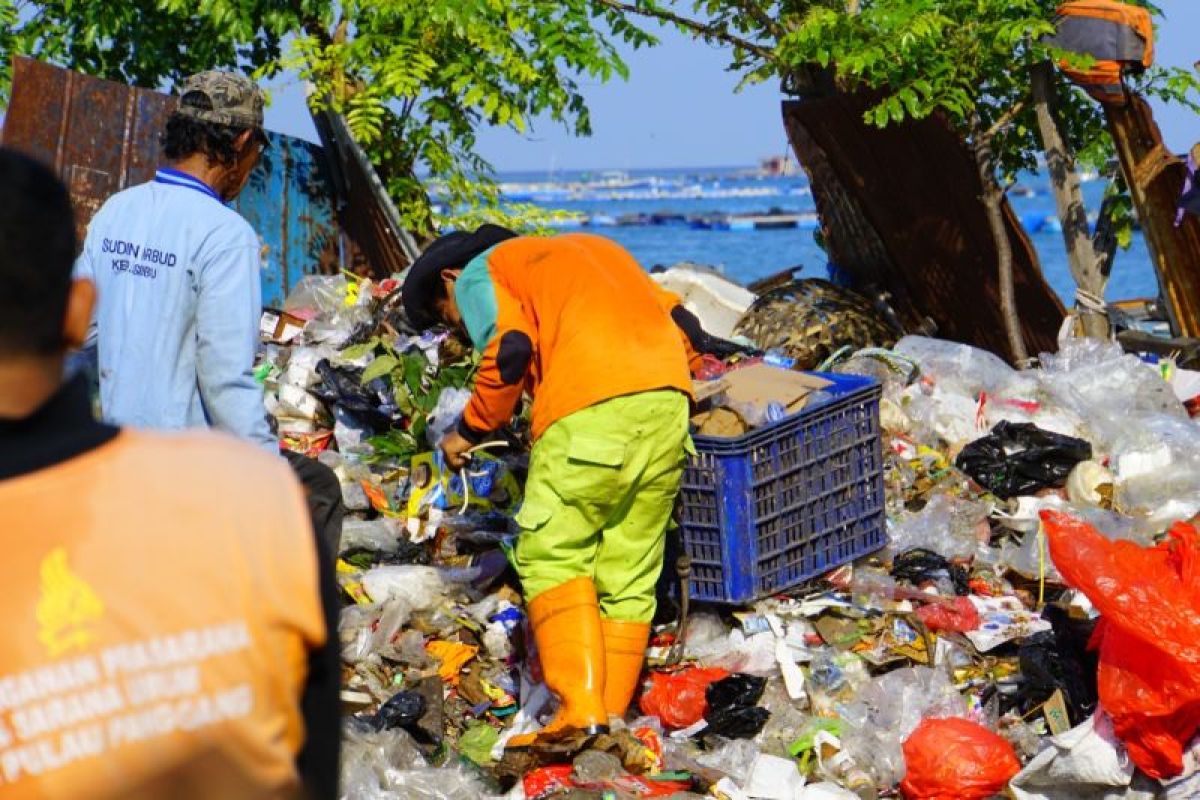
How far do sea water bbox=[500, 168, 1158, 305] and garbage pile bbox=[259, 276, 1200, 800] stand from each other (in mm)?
1472

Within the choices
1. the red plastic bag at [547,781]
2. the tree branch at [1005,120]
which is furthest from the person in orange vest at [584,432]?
the tree branch at [1005,120]

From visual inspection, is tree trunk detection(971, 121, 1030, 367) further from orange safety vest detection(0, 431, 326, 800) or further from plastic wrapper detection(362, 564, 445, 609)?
orange safety vest detection(0, 431, 326, 800)

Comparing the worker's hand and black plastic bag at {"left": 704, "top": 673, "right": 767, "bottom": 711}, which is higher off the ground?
the worker's hand

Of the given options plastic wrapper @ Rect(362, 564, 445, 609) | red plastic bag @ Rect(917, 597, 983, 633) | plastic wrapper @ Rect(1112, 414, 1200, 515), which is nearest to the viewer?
red plastic bag @ Rect(917, 597, 983, 633)

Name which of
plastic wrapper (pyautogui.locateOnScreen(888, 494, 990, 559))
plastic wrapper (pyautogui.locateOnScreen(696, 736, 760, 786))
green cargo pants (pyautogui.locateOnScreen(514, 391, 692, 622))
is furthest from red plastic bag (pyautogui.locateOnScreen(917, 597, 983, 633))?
green cargo pants (pyautogui.locateOnScreen(514, 391, 692, 622))

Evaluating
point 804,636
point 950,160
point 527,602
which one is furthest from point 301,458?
point 950,160

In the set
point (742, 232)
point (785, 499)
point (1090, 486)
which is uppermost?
point (785, 499)

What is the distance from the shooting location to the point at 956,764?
4605 mm

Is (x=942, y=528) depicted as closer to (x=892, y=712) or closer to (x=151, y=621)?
(x=892, y=712)

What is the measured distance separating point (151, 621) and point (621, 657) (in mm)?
3450

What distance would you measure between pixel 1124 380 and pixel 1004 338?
3.36ft

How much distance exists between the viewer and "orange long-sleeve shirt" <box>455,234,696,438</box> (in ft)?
15.8

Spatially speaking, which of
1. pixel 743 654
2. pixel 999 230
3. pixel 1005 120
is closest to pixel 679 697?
pixel 743 654

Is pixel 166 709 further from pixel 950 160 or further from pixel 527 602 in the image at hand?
pixel 950 160
